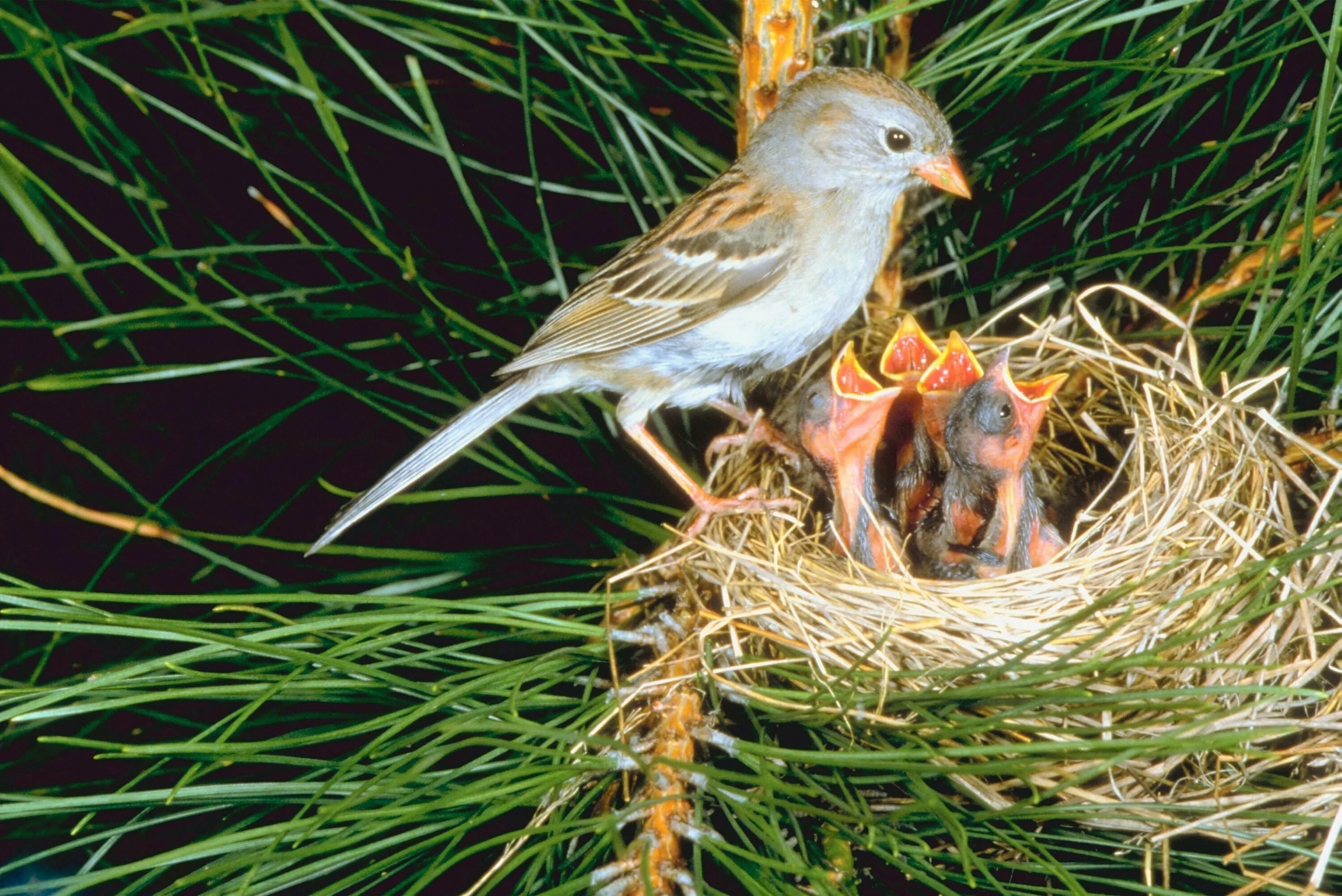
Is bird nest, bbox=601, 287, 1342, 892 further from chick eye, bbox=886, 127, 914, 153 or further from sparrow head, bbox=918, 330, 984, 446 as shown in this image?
chick eye, bbox=886, 127, 914, 153

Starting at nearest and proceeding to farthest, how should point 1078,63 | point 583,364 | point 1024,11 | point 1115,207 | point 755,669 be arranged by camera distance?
1. point 1078,63
2. point 755,669
3. point 1024,11
4. point 1115,207
5. point 583,364

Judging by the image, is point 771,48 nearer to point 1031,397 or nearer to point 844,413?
point 844,413

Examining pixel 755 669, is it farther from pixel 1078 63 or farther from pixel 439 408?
pixel 439 408

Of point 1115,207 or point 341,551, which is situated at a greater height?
point 1115,207

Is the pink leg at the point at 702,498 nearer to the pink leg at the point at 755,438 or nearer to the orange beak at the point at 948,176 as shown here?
the pink leg at the point at 755,438

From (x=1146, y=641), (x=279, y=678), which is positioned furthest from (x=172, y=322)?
(x=1146, y=641)

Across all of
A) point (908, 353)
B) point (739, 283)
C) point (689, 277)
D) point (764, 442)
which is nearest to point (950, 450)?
point (908, 353)

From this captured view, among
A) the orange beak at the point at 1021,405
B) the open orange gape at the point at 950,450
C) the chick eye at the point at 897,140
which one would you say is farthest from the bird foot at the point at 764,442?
the chick eye at the point at 897,140

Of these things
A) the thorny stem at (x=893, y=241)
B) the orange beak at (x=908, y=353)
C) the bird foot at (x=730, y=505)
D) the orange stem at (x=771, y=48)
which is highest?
the thorny stem at (x=893, y=241)
